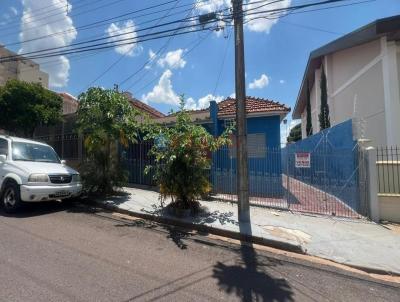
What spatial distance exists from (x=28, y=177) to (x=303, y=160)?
7.85 metres

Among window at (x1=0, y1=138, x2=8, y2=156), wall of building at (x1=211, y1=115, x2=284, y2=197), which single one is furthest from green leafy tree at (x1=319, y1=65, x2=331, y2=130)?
window at (x1=0, y1=138, x2=8, y2=156)

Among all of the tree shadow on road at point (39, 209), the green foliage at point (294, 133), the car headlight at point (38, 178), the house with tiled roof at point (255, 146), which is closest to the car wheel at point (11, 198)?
the tree shadow on road at point (39, 209)

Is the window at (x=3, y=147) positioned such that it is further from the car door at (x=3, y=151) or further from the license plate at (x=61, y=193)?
the license plate at (x=61, y=193)

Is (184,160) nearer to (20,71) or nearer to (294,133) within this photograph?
(20,71)

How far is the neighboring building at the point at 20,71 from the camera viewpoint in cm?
3312

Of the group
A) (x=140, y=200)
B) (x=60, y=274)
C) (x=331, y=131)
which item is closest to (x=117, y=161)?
(x=140, y=200)

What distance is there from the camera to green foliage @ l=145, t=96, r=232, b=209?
27.3 feet

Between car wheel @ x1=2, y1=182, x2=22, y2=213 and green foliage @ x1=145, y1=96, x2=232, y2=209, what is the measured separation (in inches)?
130

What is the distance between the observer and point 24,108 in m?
15.9

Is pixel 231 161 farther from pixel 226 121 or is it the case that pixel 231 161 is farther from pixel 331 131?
pixel 331 131

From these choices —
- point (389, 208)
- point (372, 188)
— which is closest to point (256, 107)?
point (372, 188)

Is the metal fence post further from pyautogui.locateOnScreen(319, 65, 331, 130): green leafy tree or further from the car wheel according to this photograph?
pyautogui.locateOnScreen(319, 65, 331, 130): green leafy tree

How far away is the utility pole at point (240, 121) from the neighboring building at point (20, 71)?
1207 inches

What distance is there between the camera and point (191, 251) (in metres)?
5.97
